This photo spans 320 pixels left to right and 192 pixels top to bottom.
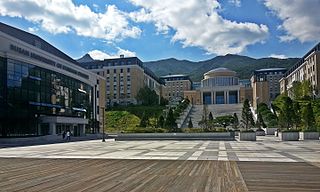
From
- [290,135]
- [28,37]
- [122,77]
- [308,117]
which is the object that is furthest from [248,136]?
[122,77]

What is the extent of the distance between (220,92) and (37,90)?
8451 cm

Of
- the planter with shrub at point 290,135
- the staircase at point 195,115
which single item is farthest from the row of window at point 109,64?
the planter with shrub at point 290,135

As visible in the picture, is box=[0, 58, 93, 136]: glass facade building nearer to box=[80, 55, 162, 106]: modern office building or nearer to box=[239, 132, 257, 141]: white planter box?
box=[239, 132, 257, 141]: white planter box

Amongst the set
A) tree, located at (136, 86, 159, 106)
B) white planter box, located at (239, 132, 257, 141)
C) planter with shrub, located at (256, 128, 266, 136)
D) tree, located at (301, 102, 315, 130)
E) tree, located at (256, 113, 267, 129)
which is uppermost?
tree, located at (136, 86, 159, 106)

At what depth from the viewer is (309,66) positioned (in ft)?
309

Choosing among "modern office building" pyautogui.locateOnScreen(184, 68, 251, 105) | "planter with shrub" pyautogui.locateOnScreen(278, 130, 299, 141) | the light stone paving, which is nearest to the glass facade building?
the light stone paving

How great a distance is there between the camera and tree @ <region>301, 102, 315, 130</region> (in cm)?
3805

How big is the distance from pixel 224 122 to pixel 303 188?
5082cm

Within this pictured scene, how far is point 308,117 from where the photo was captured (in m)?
38.5

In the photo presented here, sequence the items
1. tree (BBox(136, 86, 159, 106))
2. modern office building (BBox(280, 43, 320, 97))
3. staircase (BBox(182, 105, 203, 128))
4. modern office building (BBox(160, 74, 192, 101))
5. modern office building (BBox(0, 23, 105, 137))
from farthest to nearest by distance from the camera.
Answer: modern office building (BBox(160, 74, 192, 101)) < tree (BBox(136, 86, 159, 106)) < modern office building (BBox(280, 43, 320, 97)) < staircase (BBox(182, 105, 203, 128)) < modern office building (BBox(0, 23, 105, 137))

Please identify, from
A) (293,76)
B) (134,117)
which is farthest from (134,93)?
(293,76)

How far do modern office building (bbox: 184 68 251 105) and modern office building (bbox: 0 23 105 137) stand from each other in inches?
2443

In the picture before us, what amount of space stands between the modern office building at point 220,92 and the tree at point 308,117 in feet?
276

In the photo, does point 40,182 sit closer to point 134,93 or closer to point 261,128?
point 261,128
